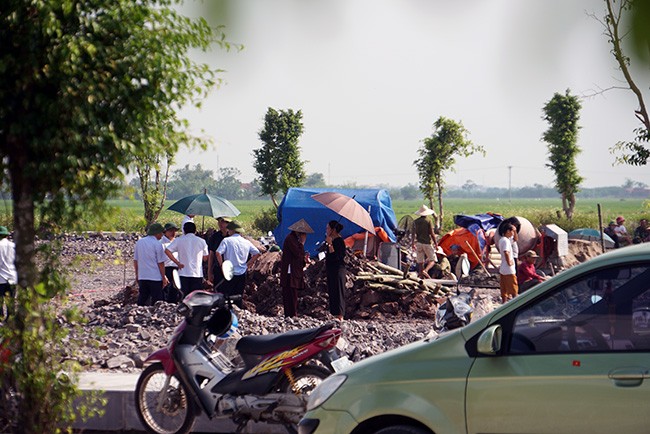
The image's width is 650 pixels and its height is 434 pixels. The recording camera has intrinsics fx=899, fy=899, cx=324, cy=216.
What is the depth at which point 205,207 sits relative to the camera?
19797 mm

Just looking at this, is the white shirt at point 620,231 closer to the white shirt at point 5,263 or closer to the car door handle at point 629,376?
the white shirt at point 5,263

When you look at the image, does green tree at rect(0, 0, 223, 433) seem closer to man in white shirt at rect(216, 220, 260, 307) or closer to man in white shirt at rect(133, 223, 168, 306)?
man in white shirt at rect(133, 223, 168, 306)

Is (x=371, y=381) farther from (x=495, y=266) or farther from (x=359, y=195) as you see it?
(x=359, y=195)

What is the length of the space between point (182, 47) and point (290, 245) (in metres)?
8.79

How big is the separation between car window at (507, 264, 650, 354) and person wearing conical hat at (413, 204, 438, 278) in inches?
613

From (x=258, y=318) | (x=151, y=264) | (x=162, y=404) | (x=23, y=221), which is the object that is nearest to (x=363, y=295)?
(x=258, y=318)

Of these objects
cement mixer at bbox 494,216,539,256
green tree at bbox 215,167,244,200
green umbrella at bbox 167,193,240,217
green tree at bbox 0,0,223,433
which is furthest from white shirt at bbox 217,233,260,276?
green tree at bbox 215,167,244,200

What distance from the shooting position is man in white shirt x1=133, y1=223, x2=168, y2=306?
523 inches

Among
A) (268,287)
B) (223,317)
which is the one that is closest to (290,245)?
(268,287)

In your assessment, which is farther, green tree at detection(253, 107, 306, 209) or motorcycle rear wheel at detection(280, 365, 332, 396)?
green tree at detection(253, 107, 306, 209)

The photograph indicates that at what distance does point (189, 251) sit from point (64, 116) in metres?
8.76

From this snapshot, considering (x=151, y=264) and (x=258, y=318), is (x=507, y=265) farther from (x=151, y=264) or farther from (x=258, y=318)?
(x=151, y=264)

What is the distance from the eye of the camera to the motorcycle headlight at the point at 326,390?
4.79 meters

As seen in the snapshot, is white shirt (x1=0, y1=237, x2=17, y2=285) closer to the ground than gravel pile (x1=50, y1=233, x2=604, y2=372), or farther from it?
farther from it
